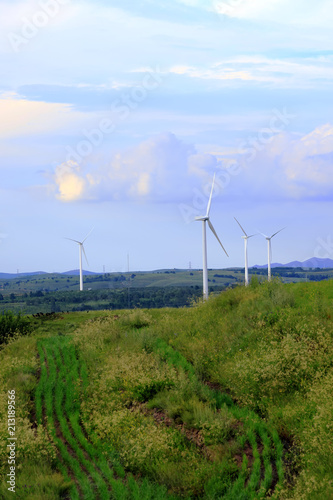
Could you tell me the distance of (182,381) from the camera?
18.6 meters

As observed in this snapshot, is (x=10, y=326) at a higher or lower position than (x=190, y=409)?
higher

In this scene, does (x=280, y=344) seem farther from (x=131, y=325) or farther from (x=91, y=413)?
(x=131, y=325)

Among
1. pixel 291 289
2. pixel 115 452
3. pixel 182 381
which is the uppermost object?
pixel 291 289

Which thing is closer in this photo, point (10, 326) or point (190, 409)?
point (190, 409)

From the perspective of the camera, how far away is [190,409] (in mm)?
16844

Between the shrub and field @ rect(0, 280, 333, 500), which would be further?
the shrub

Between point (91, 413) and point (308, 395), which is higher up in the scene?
point (308, 395)

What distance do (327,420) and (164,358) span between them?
10922 mm

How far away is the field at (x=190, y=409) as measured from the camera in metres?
13.1

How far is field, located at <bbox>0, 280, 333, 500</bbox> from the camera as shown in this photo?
1313 cm

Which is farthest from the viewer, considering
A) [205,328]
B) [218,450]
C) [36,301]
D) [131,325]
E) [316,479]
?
[36,301]

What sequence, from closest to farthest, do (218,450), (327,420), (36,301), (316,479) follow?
(316,479)
(327,420)
(218,450)
(36,301)

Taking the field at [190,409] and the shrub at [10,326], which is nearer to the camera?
the field at [190,409]

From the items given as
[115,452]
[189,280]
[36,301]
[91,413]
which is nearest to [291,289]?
[91,413]
